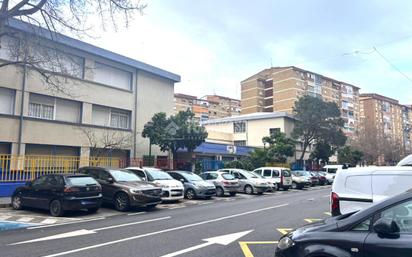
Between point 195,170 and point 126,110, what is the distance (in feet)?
23.2

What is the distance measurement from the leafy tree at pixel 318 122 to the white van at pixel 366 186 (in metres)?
41.1

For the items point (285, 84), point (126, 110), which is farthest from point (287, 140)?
point (285, 84)

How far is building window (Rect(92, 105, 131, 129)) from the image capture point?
2760 cm

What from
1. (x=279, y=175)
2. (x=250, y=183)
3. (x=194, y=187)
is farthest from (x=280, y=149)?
(x=194, y=187)

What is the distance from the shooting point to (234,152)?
42.2m

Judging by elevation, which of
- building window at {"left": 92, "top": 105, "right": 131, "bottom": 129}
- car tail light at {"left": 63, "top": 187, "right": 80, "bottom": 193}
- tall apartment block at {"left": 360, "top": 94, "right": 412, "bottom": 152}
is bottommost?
car tail light at {"left": 63, "top": 187, "right": 80, "bottom": 193}

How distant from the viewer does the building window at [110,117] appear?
27600mm

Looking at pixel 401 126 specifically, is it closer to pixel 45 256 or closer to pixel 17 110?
pixel 17 110

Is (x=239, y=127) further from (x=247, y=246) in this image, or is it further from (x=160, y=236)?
(x=247, y=246)

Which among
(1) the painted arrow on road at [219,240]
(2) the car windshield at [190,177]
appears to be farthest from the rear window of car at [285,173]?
(1) the painted arrow on road at [219,240]

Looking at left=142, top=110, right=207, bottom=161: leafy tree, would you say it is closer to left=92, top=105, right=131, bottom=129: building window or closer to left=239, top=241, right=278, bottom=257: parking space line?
left=92, top=105, right=131, bottom=129: building window

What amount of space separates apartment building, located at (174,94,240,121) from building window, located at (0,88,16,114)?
250 ft

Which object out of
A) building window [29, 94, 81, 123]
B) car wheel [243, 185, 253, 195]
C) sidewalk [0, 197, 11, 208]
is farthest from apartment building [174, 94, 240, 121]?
sidewalk [0, 197, 11, 208]

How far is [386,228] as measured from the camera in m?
3.81
